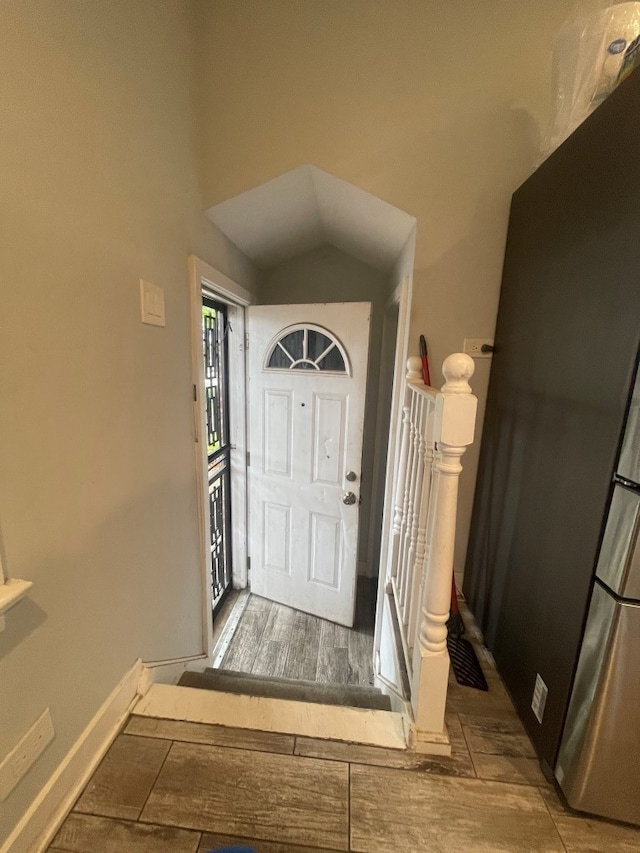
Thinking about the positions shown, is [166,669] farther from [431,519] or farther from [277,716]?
[431,519]

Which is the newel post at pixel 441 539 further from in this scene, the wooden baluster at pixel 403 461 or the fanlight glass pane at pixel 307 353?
the fanlight glass pane at pixel 307 353

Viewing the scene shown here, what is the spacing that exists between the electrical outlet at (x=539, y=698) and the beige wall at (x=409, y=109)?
1.17m

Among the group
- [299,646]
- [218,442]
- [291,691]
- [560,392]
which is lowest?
[299,646]

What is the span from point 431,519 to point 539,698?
59cm

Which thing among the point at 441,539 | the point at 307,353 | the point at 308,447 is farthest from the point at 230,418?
the point at 441,539

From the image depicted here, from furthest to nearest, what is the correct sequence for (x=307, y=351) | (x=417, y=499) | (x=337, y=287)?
1. (x=337, y=287)
2. (x=307, y=351)
3. (x=417, y=499)

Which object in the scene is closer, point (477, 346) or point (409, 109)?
point (409, 109)

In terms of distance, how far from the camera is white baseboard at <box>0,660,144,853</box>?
2.69ft

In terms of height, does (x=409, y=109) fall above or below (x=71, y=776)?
above

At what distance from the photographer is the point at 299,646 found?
234 centimetres

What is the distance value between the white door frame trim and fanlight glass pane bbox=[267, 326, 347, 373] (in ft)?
0.90

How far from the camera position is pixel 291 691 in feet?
5.18

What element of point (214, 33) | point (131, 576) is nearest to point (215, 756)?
point (131, 576)

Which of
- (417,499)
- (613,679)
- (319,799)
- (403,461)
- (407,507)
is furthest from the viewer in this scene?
(403,461)
